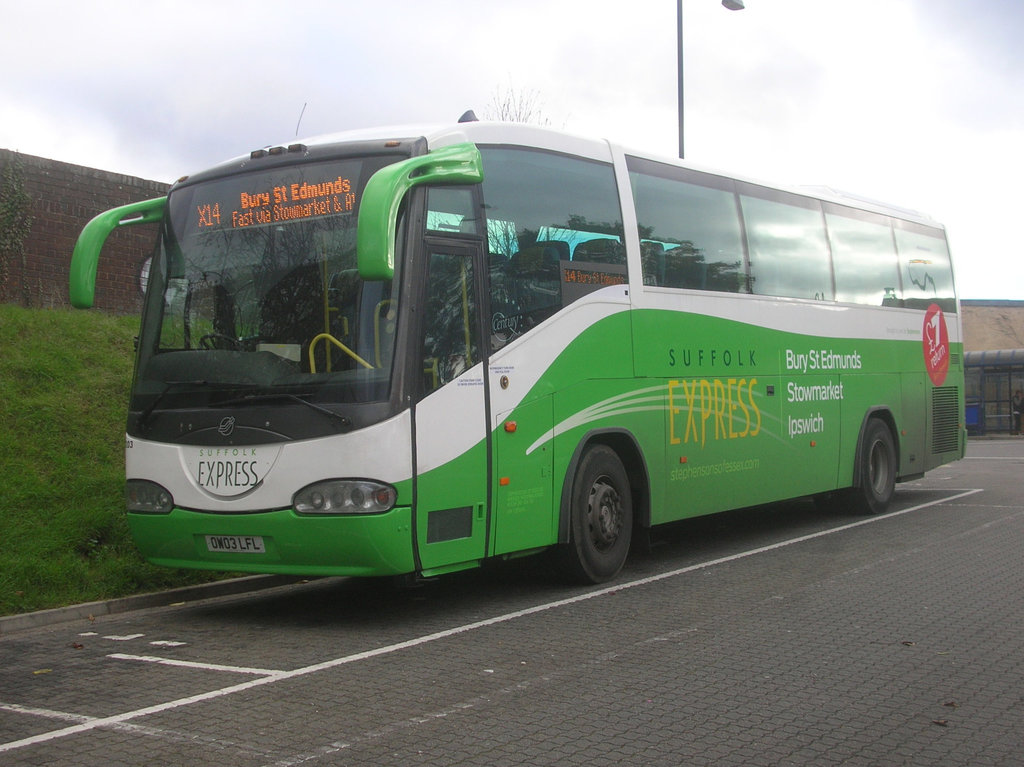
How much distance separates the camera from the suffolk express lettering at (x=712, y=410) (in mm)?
10789

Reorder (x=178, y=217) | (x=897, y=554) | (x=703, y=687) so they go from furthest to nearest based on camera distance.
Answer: (x=897, y=554) → (x=178, y=217) → (x=703, y=687)

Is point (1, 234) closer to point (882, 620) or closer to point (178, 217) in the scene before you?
point (178, 217)

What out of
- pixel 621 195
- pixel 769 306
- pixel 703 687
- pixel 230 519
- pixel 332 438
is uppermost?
pixel 621 195

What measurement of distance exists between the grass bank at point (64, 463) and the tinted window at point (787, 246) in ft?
21.6

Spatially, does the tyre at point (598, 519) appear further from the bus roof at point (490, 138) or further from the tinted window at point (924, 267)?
the tinted window at point (924, 267)

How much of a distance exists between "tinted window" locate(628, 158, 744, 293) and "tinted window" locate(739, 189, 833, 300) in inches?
15.2

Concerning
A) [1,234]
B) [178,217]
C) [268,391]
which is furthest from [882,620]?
[1,234]

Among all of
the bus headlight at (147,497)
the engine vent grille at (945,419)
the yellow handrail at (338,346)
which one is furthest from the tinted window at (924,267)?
the bus headlight at (147,497)

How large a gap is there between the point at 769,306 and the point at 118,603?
7.28 m

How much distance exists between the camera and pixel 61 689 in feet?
21.3

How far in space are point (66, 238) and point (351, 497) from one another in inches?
424

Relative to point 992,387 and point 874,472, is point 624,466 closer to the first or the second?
point 874,472

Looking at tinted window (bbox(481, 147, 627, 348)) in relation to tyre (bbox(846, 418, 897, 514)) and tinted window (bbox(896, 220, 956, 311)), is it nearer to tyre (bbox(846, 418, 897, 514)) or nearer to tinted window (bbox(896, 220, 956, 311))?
tyre (bbox(846, 418, 897, 514))

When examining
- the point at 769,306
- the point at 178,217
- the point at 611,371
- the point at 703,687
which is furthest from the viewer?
the point at 769,306
